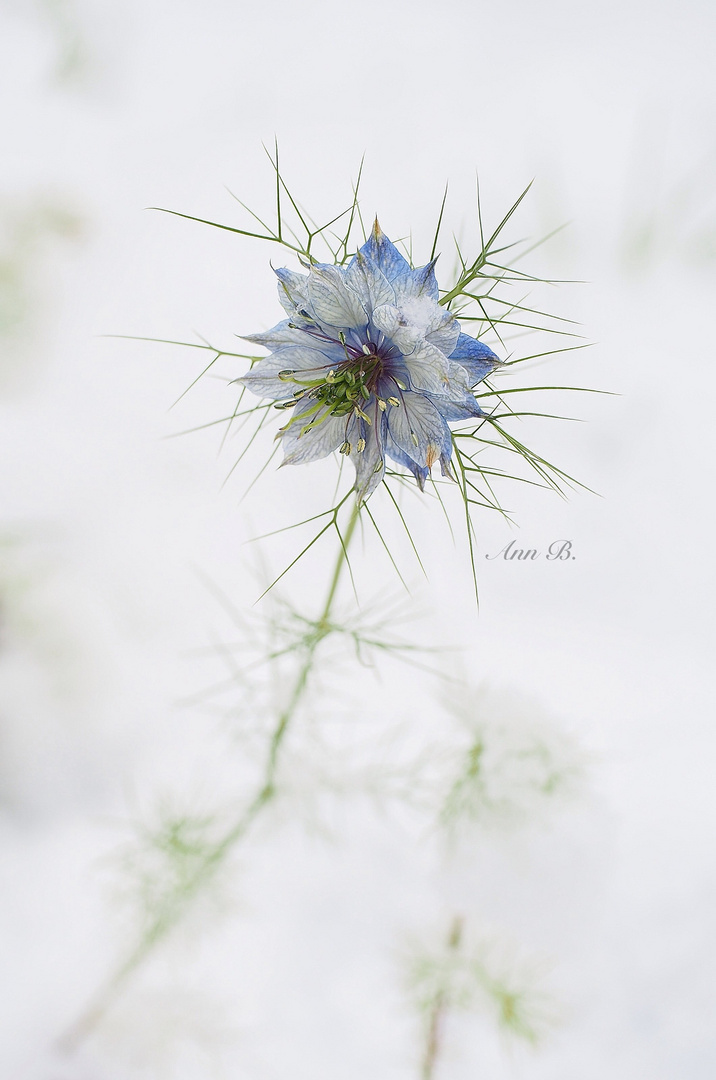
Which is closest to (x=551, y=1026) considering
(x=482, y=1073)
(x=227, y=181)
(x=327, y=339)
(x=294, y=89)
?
(x=482, y=1073)

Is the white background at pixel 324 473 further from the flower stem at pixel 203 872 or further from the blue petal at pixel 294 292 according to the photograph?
the blue petal at pixel 294 292

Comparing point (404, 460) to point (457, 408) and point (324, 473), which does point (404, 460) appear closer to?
point (457, 408)

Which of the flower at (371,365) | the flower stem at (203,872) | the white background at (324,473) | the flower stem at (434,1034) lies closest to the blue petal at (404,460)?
the flower at (371,365)

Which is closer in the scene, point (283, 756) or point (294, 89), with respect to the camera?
point (283, 756)

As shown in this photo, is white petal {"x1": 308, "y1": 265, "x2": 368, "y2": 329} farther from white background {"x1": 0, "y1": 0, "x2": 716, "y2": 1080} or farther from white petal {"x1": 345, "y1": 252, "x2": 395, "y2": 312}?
white background {"x1": 0, "y1": 0, "x2": 716, "y2": 1080}

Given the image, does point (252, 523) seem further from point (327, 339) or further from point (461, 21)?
point (461, 21)

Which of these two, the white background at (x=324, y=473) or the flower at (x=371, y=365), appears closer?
the flower at (x=371, y=365)
